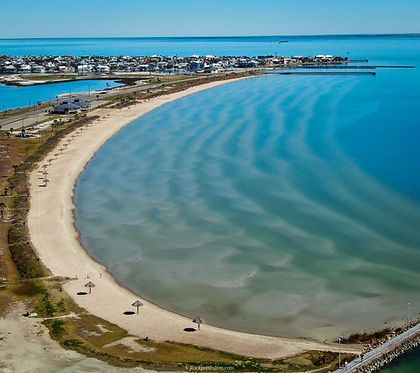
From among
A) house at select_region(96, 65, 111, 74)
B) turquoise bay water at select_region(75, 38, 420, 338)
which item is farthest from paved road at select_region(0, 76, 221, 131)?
house at select_region(96, 65, 111, 74)

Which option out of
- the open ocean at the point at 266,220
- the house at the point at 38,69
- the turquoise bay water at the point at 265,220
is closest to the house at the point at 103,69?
the house at the point at 38,69

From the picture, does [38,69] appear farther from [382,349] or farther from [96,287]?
[382,349]

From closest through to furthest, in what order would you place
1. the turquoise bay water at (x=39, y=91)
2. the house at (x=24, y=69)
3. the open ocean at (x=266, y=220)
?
1. the open ocean at (x=266, y=220)
2. the turquoise bay water at (x=39, y=91)
3. the house at (x=24, y=69)

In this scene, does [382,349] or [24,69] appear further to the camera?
[24,69]

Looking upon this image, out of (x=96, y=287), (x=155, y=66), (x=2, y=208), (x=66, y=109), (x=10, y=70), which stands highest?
(x=155, y=66)

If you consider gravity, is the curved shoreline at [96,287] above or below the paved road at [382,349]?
below

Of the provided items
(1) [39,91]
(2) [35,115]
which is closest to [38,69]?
(1) [39,91]

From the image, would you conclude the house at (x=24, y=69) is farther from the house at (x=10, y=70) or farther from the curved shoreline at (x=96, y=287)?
the curved shoreline at (x=96, y=287)
